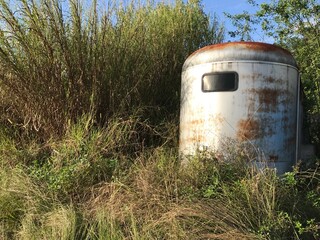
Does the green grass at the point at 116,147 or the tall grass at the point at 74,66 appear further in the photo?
the tall grass at the point at 74,66

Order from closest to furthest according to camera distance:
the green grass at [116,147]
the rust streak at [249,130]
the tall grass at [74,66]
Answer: the green grass at [116,147]
the rust streak at [249,130]
the tall grass at [74,66]

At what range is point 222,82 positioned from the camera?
16.4 ft

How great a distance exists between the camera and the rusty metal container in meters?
4.94

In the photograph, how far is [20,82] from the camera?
6090 mm

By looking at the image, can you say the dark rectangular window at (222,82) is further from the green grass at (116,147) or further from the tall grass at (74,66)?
the tall grass at (74,66)

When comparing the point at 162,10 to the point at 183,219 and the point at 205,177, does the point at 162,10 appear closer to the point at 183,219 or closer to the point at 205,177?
the point at 205,177

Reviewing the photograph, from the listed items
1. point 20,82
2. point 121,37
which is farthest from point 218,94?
point 20,82

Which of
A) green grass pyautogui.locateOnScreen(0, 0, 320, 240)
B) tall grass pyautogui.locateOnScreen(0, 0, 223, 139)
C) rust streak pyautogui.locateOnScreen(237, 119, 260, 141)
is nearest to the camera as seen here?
green grass pyautogui.locateOnScreen(0, 0, 320, 240)

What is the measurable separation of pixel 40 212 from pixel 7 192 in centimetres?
51

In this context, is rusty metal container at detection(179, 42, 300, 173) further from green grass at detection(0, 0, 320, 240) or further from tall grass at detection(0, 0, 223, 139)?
tall grass at detection(0, 0, 223, 139)

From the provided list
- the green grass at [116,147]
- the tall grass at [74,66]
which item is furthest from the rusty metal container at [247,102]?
the tall grass at [74,66]

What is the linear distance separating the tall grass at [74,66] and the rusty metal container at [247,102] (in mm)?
1733

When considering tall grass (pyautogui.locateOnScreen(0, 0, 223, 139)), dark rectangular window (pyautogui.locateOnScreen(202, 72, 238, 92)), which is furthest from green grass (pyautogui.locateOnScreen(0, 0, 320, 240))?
dark rectangular window (pyautogui.locateOnScreen(202, 72, 238, 92))

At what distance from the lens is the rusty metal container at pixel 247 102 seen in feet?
16.2
